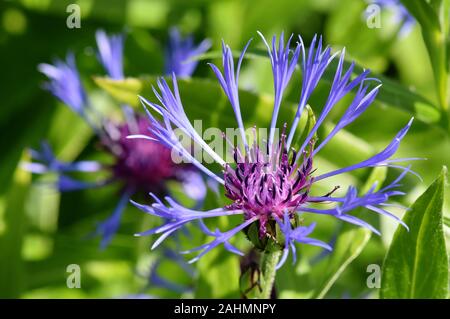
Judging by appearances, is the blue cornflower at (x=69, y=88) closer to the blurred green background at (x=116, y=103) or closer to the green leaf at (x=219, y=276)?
the blurred green background at (x=116, y=103)

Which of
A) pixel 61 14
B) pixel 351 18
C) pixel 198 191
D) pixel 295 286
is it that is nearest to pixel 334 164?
pixel 295 286

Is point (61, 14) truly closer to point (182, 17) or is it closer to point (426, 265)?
point (182, 17)

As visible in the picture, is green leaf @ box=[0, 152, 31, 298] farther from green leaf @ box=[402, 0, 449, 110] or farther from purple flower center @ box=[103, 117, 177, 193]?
green leaf @ box=[402, 0, 449, 110]

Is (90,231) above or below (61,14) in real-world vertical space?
below

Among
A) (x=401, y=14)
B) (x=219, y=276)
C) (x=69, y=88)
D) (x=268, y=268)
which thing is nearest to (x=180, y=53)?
(x=69, y=88)

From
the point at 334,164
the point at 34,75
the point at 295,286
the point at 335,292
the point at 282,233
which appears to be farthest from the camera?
the point at 34,75
